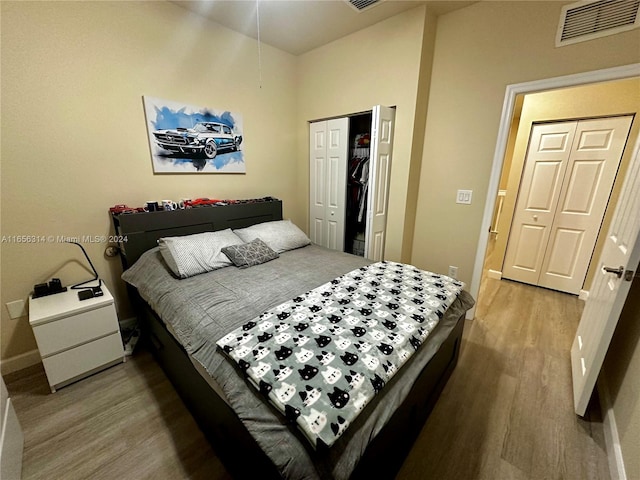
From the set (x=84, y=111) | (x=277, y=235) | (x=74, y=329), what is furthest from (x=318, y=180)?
(x=74, y=329)

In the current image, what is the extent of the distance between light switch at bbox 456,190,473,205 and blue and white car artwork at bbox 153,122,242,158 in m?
2.30

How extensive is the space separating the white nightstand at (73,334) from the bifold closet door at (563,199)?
4315 mm

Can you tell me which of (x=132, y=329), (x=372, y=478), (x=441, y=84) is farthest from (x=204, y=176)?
(x=372, y=478)

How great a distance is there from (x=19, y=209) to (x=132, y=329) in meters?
1.15

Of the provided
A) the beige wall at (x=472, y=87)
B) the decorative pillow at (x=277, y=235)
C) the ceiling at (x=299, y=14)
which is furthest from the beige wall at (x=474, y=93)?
the decorative pillow at (x=277, y=235)

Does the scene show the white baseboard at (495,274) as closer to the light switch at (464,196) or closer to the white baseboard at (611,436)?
the light switch at (464,196)

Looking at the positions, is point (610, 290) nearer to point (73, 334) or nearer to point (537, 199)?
point (537, 199)

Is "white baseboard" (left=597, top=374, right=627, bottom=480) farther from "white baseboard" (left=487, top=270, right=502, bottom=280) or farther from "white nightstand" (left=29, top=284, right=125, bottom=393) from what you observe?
"white nightstand" (left=29, top=284, right=125, bottom=393)

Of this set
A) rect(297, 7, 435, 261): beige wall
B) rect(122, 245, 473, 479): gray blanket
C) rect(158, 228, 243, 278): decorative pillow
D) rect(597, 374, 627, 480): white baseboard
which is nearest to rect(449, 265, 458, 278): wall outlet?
rect(297, 7, 435, 261): beige wall

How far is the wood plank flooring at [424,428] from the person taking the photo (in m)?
1.24

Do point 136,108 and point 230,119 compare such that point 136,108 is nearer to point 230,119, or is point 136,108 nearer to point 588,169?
point 230,119

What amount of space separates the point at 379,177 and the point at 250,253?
142 cm

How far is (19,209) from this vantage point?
67.0 inches

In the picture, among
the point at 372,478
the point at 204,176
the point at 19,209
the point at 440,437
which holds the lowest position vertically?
the point at 440,437
